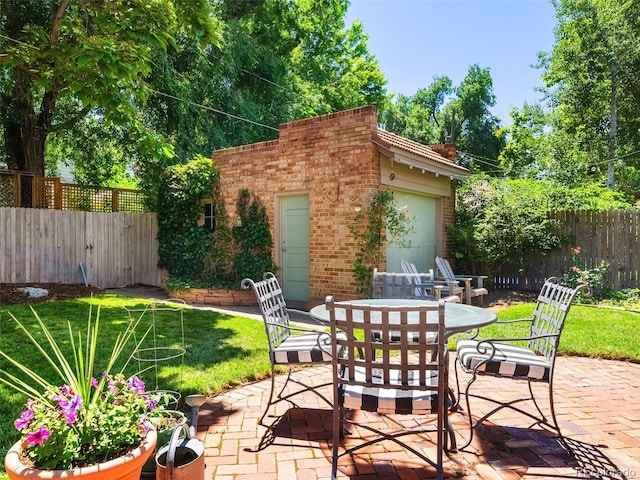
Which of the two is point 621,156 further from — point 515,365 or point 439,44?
point 515,365

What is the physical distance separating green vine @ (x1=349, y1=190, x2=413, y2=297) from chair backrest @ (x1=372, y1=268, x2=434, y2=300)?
6.37ft

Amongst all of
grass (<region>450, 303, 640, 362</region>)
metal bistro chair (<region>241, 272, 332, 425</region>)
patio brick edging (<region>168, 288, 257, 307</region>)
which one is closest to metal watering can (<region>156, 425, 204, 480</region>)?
metal bistro chair (<region>241, 272, 332, 425</region>)

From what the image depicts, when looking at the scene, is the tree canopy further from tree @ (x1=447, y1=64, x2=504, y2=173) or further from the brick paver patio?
tree @ (x1=447, y1=64, x2=504, y2=173)

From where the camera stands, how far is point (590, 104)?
50.1 feet

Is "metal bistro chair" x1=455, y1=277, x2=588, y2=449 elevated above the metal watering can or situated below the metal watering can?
above

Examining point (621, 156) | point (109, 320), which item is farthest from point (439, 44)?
point (109, 320)

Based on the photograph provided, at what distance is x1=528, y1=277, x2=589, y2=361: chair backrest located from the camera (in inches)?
108

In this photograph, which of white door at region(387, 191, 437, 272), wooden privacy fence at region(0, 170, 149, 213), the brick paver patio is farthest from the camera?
wooden privacy fence at region(0, 170, 149, 213)

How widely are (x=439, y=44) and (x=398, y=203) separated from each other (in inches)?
626

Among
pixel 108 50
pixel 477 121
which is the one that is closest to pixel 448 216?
pixel 108 50

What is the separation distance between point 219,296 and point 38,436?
7103 millimetres

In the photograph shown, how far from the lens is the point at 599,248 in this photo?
9.10m

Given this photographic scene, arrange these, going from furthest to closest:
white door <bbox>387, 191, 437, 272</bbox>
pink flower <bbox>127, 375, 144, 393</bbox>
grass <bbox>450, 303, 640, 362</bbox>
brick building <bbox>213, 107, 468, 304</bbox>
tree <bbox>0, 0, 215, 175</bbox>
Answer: white door <bbox>387, 191, 437, 272</bbox>
brick building <bbox>213, 107, 468, 304</bbox>
tree <bbox>0, 0, 215, 175</bbox>
grass <bbox>450, 303, 640, 362</bbox>
pink flower <bbox>127, 375, 144, 393</bbox>

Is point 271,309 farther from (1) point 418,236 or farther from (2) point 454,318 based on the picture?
(1) point 418,236
